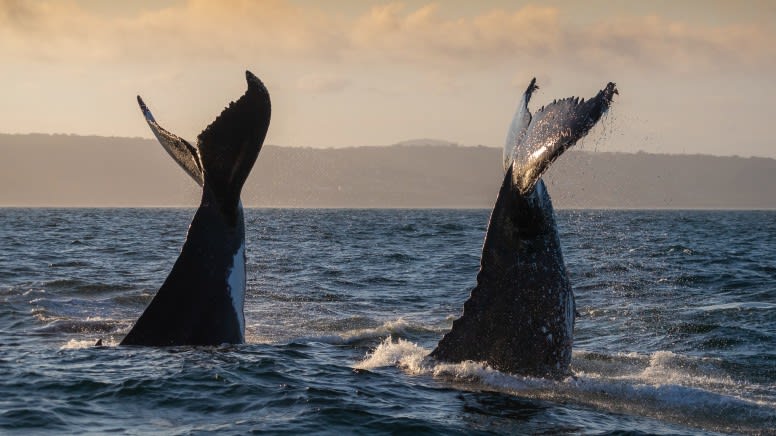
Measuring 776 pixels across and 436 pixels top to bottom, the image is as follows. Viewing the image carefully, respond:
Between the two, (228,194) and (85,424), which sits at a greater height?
(228,194)

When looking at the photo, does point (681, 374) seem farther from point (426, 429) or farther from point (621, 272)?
point (621, 272)

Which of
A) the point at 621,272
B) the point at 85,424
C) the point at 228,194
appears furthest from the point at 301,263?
the point at 85,424

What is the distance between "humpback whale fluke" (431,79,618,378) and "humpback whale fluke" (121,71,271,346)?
84.1 inches

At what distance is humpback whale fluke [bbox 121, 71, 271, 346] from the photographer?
8703 mm

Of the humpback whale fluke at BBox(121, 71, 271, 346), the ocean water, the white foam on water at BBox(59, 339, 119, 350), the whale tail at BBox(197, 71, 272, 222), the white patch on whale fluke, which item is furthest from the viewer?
the white foam on water at BBox(59, 339, 119, 350)

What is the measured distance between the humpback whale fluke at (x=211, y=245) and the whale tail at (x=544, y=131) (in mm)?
2149

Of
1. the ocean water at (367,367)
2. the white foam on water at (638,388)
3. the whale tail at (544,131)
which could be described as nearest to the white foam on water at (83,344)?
the ocean water at (367,367)

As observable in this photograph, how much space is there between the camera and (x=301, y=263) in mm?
24734

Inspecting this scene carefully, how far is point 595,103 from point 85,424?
4.10 metres

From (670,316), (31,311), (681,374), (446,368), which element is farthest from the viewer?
(670,316)

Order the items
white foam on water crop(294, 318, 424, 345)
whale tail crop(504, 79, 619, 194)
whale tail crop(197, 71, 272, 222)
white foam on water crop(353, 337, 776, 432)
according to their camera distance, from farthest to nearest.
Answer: white foam on water crop(294, 318, 424, 345) → whale tail crop(197, 71, 272, 222) → white foam on water crop(353, 337, 776, 432) → whale tail crop(504, 79, 619, 194)

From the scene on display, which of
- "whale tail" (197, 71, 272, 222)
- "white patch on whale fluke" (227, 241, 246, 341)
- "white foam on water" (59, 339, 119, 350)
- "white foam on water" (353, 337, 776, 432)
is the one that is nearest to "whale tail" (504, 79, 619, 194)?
"white foam on water" (353, 337, 776, 432)

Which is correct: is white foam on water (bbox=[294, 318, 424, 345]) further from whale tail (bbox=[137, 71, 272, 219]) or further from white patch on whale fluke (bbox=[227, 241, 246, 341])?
whale tail (bbox=[137, 71, 272, 219])

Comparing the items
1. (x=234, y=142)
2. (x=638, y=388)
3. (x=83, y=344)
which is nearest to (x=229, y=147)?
(x=234, y=142)
